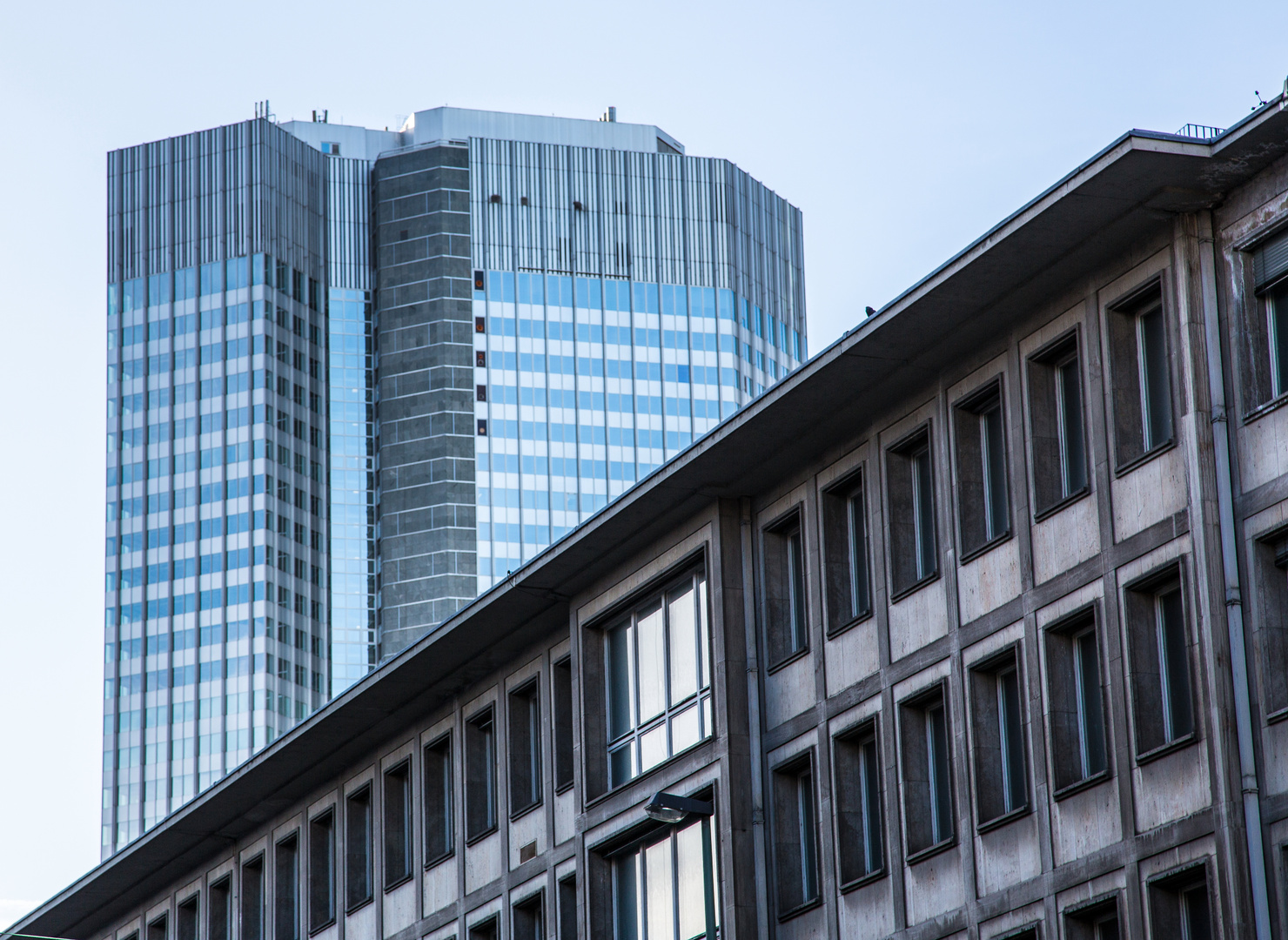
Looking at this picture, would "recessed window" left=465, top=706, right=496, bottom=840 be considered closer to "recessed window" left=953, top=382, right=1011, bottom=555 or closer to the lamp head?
the lamp head

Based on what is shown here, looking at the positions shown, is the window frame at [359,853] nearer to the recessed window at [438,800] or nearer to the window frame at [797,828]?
the recessed window at [438,800]

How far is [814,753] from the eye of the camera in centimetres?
3453

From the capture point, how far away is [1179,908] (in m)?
26.6

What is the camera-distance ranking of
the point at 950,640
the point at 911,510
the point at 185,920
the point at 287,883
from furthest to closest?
the point at 185,920, the point at 287,883, the point at 911,510, the point at 950,640

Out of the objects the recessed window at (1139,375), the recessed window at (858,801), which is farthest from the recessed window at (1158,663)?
the recessed window at (858,801)

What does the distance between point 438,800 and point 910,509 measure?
52.6ft

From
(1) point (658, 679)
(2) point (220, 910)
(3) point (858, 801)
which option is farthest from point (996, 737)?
(2) point (220, 910)

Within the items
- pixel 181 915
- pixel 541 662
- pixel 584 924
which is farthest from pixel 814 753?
pixel 181 915

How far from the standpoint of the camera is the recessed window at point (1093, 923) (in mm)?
27719

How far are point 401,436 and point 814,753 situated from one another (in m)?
167

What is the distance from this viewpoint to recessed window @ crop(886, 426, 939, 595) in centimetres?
3294

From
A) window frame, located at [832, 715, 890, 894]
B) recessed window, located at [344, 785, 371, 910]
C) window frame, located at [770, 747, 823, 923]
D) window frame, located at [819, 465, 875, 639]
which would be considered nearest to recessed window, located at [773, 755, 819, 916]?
window frame, located at [770, 747, 823, 923]

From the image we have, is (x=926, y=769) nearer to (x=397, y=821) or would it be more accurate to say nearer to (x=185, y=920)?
(x=397, y=821)

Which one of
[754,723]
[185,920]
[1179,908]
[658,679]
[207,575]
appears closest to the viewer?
[1179,908]
